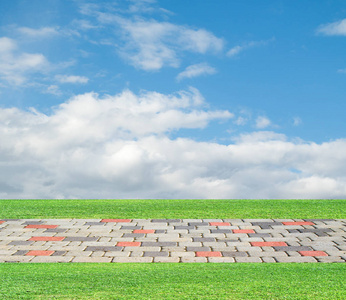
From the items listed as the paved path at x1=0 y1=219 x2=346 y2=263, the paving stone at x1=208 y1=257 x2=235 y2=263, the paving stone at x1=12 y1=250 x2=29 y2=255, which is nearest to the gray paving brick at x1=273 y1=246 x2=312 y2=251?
the paved path at x1=0 y1=219 x2=346 y2=263

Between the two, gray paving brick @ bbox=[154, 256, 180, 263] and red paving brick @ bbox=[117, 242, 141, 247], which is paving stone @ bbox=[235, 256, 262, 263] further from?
red paving brick @ bbox=[117, 242, 141, 247]

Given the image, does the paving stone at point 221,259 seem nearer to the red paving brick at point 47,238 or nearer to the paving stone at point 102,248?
the paving stone at point 102,248

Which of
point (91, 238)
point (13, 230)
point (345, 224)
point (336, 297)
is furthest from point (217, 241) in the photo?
point (13, 230)

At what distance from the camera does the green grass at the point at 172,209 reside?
29.2 feet

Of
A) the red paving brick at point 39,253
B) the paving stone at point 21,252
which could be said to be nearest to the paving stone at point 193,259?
the red paving brick at point 39,253

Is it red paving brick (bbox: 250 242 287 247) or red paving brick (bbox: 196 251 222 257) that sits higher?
red paving brick (bbox: 250 242 287 247)

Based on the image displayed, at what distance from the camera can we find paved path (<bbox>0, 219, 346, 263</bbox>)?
5605 millimetres

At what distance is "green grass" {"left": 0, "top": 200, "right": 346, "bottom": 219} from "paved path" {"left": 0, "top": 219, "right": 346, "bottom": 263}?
1.94 ft

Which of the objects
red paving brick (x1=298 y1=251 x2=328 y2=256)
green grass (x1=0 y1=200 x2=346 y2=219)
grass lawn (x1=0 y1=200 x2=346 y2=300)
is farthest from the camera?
green grass (x1=0 y1=200 x2=346 y2=219)

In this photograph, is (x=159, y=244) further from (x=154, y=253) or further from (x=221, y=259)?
(x=221, y=259)

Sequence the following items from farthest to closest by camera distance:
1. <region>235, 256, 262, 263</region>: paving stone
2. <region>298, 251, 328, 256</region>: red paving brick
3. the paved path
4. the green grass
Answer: the green grass < <region>298, 251, 328, 256</region>: red paving brick < the paved path < <region>235, 256, 262, 263</region>: paving stone

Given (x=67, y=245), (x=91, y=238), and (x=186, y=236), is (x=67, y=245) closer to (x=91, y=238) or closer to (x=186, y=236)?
(x=91, y=238)

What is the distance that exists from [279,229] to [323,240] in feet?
3.06

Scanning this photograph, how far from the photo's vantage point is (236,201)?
1080cm
